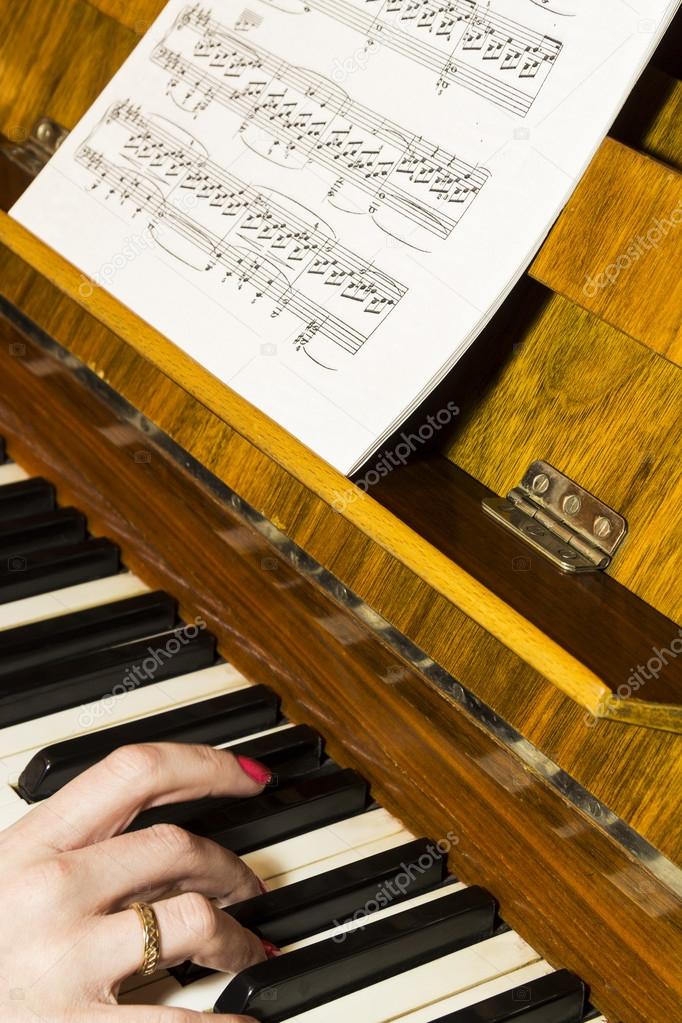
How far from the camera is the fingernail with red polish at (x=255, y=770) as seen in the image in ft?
4.88

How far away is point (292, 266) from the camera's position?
4.85 feet

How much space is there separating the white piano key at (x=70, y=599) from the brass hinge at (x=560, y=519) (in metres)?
0.60

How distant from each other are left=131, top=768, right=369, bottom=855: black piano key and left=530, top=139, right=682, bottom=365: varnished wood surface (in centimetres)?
65

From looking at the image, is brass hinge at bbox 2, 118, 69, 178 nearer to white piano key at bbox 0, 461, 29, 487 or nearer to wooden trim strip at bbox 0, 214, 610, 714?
wooden trim strip at bbox 0, 214, 610, 714

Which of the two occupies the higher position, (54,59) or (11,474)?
(54,59)

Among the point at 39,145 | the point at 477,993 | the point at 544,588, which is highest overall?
the point at 39,145

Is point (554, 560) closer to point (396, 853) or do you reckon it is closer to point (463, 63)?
point (396, 853)

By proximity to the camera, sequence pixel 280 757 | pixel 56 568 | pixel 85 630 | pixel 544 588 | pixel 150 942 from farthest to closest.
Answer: pixel 56 568 → pixel 85 630 → pixel 280 757 → pixel 544 588 → pixel 150 942

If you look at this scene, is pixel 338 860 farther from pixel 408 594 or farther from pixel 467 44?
pixel 467 44

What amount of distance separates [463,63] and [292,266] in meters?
0.29

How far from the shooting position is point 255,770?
150cm

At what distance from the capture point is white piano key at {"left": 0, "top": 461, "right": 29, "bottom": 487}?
1968mm

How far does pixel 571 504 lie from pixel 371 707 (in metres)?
0.35

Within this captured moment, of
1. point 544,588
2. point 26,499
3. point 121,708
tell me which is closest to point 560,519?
point 544,588
